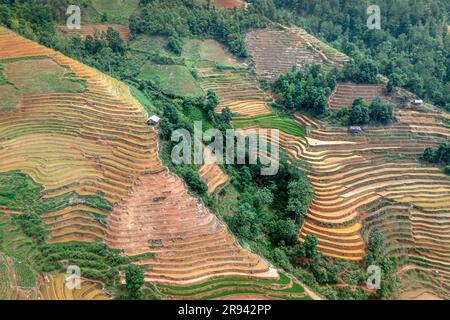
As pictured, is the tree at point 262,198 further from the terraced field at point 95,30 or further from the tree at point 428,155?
the terraced field at point 95,30

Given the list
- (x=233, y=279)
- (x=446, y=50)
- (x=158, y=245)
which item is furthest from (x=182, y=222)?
(x=446, y=50)

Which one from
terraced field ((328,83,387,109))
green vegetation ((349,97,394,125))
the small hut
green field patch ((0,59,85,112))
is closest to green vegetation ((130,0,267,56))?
terraced field ((328,83,387,109))

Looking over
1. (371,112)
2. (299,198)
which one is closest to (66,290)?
(299,198)

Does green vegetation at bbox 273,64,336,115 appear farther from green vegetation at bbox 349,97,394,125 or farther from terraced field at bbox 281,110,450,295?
green vegetation at bbox 349,97,394,125

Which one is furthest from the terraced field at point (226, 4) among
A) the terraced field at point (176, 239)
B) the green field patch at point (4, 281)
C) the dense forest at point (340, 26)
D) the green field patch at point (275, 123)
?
the green field patch at point (4, 281)

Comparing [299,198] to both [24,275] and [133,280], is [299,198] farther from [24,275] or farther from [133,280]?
[24,275]
